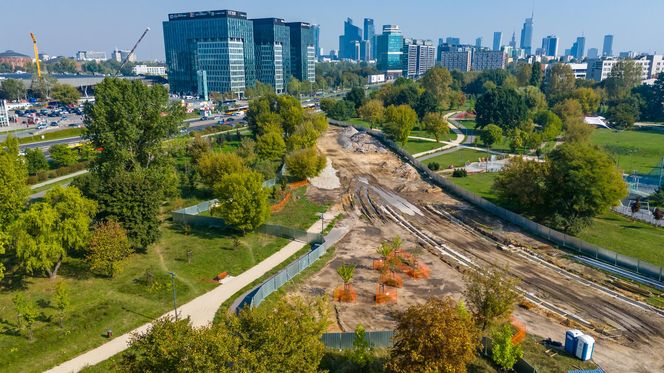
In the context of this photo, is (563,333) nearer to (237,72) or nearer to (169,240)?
(169,240)

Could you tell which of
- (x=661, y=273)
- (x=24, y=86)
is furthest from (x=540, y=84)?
(x=24, y=86)

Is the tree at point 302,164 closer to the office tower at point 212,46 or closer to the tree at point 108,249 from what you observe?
the tree at point 108,249

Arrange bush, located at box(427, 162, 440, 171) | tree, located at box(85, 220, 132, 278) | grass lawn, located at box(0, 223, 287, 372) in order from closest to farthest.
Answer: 1. grass lawn, located at box(0, 223, 287, 372)
2. tree, located at box(85, 220, 132, 278)
3. bush, located at box(427, 162, 440, 171)

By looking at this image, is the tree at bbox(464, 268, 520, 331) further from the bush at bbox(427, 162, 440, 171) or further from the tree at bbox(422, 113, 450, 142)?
the tree at bbox(422, 113, 450, 142)

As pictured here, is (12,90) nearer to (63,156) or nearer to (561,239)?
(63,156)

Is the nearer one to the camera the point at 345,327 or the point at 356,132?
the point at 345,327

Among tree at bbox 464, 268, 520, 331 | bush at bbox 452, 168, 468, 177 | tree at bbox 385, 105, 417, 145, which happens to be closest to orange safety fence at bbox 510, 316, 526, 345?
tree at bbox 464, 268, 520, 331

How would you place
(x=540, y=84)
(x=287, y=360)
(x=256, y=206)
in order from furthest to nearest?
1. (x=540, y=84)
2. (x=256, y=206)
3. (x=287, y=360)
